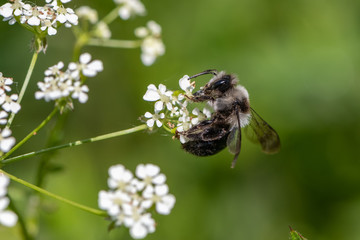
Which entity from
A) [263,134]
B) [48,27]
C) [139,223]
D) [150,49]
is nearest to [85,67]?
[48,27]

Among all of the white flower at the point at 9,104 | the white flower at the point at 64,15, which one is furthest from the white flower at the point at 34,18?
the white flower at the point at 9,104

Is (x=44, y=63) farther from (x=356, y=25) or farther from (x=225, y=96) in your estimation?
(x=356, y=25)

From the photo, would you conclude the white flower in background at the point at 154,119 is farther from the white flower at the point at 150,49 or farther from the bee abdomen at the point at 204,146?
the white flower at the point at 150,49

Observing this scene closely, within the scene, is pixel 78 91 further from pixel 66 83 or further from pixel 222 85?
pixel 222 85

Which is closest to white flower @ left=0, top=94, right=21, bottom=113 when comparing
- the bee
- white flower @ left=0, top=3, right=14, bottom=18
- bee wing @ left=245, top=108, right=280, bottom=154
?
white flower @ left=0, top=3, right=14, bottom=18

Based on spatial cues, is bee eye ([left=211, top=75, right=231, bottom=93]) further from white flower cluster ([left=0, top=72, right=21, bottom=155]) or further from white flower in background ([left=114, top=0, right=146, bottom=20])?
white flower in background ([left=114, top=0, right=146, bottom=20])
